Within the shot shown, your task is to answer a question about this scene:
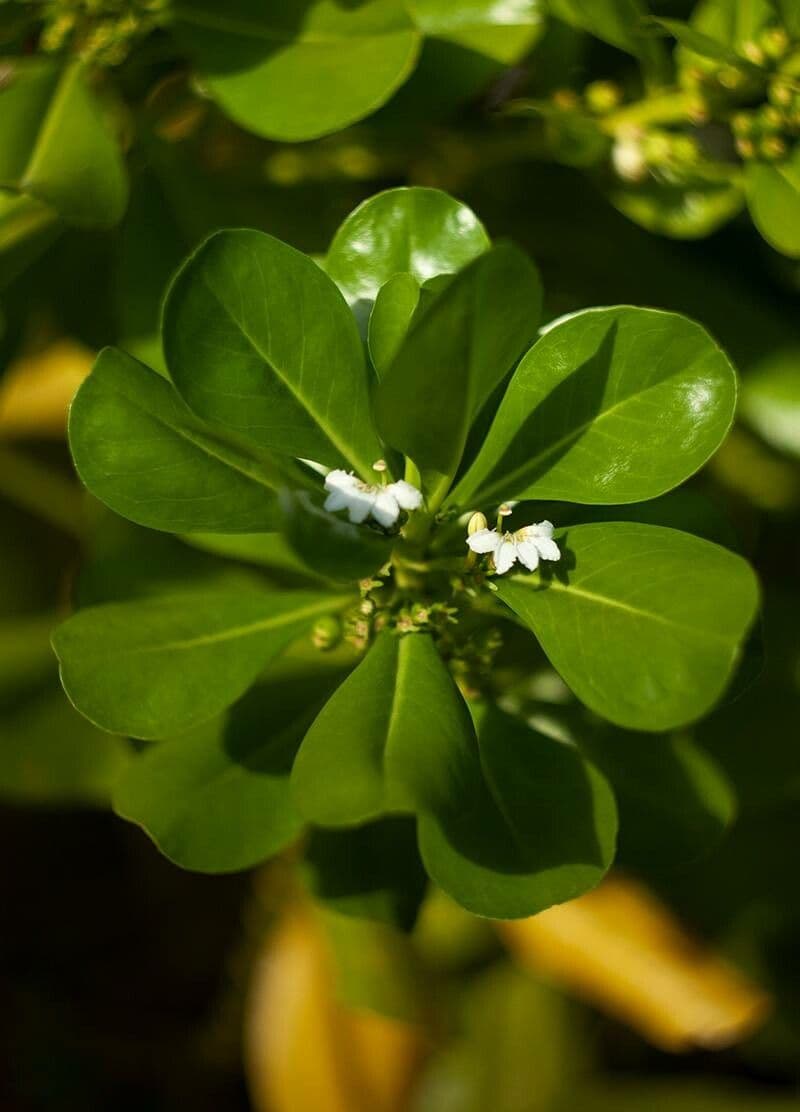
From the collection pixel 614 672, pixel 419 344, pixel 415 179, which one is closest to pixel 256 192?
pixel 415 179

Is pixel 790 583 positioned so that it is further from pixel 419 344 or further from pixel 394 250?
Answer: pixel 419 344

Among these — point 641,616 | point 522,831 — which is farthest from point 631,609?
point 522,831

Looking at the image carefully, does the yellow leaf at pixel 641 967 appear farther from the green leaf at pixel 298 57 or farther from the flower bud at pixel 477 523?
the green leaf at pixel 298 57

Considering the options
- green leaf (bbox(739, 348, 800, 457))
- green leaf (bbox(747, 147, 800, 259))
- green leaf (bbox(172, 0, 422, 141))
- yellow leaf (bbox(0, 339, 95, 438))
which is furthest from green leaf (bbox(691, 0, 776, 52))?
yellow leaf (bbox(0, 339, 95, 438))

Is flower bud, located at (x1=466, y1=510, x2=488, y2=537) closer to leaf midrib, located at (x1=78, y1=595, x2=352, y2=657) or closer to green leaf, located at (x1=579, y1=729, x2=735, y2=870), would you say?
leaf midrib, located at (x1=78, y1=595, x2=352, y2=657)

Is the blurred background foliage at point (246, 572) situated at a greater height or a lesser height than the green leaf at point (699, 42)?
lesser

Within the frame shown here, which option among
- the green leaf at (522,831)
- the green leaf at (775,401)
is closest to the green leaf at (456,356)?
the green leaf at (522,831)

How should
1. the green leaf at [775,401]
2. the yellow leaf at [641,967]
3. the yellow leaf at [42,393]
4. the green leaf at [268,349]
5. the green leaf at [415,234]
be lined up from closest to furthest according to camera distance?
the green leaf at [268,349]
the green leaf at [415,234]
the green leaf at [775,401]
the yellow leaf at [641,967]
the yellow leaf at [42,393]
